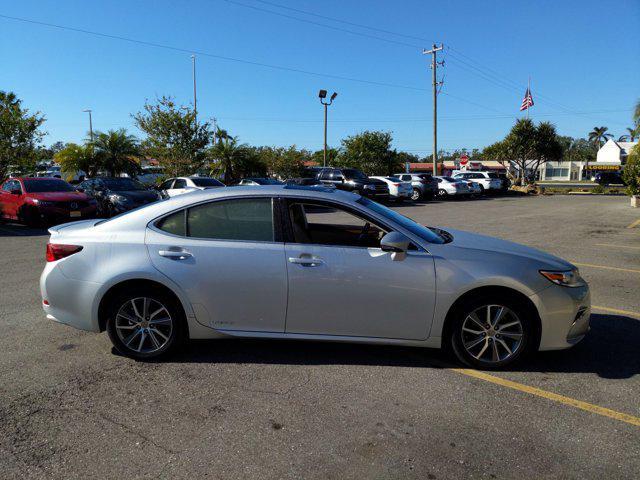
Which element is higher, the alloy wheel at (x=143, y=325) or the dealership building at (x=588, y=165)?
the dealership building at (x=588, y=165)

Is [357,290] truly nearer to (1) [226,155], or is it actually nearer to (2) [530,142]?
(1) [226,155]

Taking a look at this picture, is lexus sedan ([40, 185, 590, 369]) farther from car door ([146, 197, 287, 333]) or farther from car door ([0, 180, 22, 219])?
car door ([0, 180, 22, 219])

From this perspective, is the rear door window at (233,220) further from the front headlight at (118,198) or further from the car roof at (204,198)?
the front headlight at (118,198)

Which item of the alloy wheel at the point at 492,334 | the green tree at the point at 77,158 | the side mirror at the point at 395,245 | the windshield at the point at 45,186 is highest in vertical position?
the green tree at the point at 77,158

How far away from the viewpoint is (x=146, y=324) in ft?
13.5

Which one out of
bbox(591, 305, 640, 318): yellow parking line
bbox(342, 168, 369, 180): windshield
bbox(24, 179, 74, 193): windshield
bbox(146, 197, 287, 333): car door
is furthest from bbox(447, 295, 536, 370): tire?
bbox(342, 168, 369, 180): windshield

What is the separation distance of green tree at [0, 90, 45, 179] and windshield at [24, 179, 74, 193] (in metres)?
4.43

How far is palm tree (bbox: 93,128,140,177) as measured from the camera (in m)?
33.4

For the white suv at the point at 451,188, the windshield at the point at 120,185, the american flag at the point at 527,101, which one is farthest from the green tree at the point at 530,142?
the windshield at the point at 120,185

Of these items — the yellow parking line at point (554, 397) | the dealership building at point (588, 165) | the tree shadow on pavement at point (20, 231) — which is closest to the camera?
the yellow parking line at point (554, 397)

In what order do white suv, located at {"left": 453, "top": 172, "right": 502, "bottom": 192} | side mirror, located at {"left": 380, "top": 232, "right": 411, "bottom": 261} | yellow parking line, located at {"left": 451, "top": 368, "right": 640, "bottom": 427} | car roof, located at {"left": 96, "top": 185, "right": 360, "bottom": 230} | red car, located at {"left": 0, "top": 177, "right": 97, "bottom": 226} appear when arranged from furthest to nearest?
white suv, located at {"left": 453, "top": 172, "right": 502, "bottom": 192} < red car, located at {"left": 0, "top": 177, "right": 97, "bottom": 226} < car roof, located at {"left": 96, "top": 185, "right": 360, "bottom": 230} < side mirror, located at {"left": 380, "top": 232, "right": 411, "bottom": 261} < yellow parking line, located at {"left": 451, "top": 368, "right": 640, "bottom": 427}

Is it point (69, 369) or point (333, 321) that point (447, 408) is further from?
point (69, 369)

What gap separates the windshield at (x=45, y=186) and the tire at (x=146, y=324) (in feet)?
42.4

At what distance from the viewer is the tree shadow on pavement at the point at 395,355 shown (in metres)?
4.05
